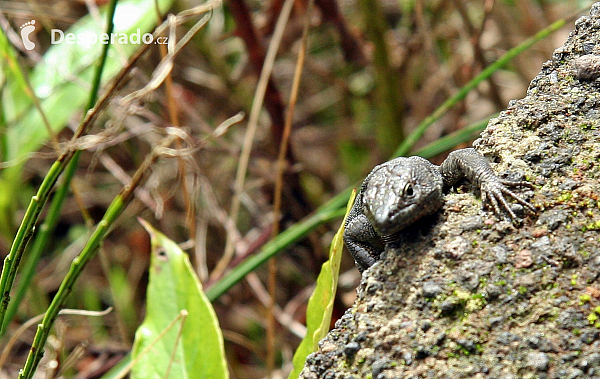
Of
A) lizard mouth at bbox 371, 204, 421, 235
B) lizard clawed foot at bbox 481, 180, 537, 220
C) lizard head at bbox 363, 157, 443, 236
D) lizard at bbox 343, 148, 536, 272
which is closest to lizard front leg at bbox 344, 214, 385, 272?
lizard at bbox 343, 148, 536, 272

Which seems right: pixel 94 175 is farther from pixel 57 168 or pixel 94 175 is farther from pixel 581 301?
pixel 581 301

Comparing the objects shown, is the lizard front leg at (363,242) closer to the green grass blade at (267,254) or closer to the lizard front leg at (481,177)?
the lizard front leg at (481,177)

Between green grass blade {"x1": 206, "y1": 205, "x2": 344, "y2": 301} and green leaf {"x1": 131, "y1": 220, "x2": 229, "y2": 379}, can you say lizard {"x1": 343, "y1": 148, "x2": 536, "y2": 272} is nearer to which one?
green leaf {"x1": 131, "y1": 220, "x2": 229, "y2": 379}

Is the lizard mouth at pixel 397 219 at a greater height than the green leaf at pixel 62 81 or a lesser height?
lesser

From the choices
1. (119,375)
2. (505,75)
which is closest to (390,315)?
(119,375)

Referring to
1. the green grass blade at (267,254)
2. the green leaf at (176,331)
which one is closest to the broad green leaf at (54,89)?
the green grass blade at (267,254)
